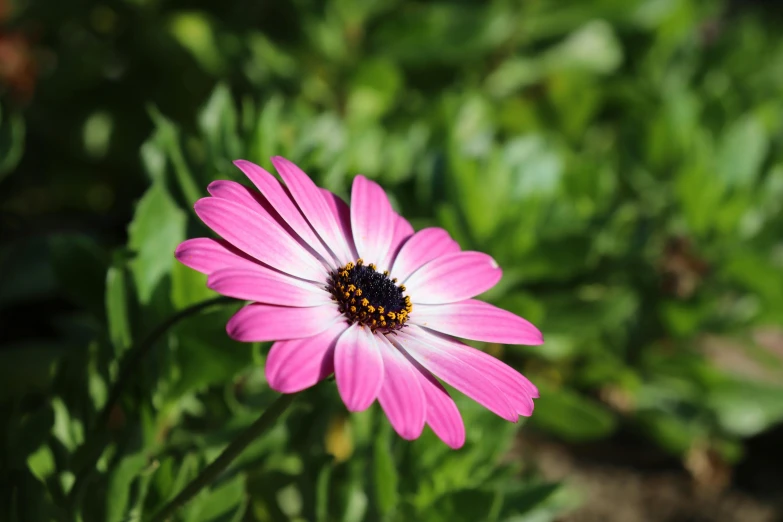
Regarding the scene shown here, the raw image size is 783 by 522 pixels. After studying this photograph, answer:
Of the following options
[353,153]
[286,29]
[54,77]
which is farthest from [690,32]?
[54,77]

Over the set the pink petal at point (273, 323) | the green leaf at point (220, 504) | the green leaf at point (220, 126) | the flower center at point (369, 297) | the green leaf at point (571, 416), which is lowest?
the green leaf at point (220, 504)

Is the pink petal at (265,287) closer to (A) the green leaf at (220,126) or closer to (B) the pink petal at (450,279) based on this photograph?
(B) the pink petal at (450,279)

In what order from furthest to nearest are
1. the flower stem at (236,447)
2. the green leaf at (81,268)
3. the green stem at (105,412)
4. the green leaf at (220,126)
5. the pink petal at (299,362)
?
the green leaf at (220,126)
the green leaf at (81,268)
the green stem at (105,412)
the flower stem at (236,447)
the pink petal at (299,362)

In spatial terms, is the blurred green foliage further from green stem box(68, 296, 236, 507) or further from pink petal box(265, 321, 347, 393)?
pink petal box(265, 321, 347, 393)

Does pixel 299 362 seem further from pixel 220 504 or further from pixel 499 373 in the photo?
pixel 220 504

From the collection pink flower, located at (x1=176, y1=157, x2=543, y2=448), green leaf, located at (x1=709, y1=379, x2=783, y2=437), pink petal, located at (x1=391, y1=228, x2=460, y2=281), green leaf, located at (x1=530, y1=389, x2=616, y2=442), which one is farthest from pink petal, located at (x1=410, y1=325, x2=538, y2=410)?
green leaf, located at (x1=709, y1=379, x2=783, y2=437)

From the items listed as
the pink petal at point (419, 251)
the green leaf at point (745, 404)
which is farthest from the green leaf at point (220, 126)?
the green leaf at point (745, 404)

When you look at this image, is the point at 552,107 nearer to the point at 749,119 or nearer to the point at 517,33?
the point at 517,33
